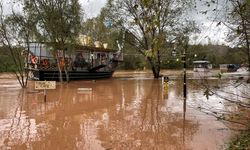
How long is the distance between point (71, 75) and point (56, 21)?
5.34 m

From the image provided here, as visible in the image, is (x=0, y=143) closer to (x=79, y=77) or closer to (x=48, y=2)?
(x=48, y=2)

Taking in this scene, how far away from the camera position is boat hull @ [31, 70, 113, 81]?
94.1ft

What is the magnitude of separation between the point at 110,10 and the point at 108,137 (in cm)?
2906

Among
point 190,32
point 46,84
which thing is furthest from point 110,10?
point 46,84

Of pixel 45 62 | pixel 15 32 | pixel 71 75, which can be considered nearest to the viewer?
pixel 15 32

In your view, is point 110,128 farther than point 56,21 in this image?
No

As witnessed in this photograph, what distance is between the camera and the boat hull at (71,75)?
2869cm

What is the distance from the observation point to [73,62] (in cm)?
3241

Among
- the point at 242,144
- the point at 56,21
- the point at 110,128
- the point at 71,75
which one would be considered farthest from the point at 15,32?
the point at 242,144

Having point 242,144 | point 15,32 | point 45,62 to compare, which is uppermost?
point 15,32

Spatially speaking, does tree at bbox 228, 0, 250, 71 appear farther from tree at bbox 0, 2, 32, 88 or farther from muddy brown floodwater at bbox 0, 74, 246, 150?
tree at bbox 0, 2, 32, 88

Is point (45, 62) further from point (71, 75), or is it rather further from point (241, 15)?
point (241, 15)

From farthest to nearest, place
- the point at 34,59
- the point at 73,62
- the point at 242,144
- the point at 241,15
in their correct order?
1. the point at 73,62
2. the point at 34,59
3. the point at 242,144
4. the point at 241,15

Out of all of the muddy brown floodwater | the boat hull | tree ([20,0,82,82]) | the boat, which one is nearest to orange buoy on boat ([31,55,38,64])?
the boat
